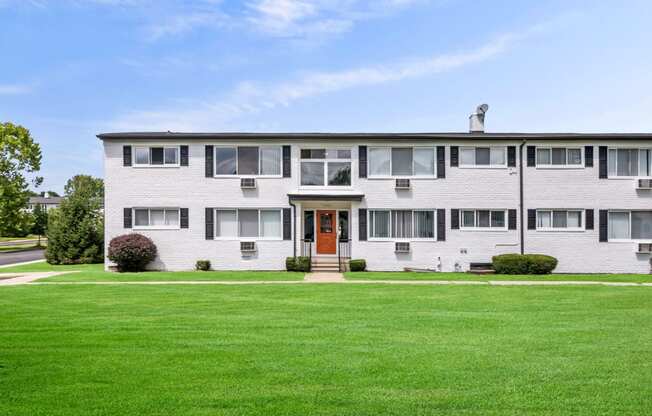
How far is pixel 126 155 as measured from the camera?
23031mm

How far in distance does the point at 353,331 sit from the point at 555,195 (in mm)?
17016

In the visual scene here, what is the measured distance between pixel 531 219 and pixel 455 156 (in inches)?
175

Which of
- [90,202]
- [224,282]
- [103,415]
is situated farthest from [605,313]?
[90,202]

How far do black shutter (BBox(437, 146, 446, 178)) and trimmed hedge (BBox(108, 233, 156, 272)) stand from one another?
1339cm

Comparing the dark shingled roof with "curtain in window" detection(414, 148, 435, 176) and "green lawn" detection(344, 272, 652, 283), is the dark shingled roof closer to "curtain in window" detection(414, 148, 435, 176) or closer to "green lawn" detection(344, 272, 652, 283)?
"curtain in window" detection(414, 148, 435, 176)

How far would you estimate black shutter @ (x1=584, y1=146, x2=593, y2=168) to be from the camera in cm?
2292

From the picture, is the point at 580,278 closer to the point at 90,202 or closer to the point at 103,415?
the point at 103,415

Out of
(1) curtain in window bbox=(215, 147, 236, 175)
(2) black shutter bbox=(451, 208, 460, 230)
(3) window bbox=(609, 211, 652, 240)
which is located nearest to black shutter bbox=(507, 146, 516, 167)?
(2) black shutter bbox=(451, 208, 460, 230)

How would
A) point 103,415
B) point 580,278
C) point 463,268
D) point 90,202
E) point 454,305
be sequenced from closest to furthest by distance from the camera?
point 103,415 → point 454,305 → point 580,278 → point 463,268 → point 90,202

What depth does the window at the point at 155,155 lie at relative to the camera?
23.1m

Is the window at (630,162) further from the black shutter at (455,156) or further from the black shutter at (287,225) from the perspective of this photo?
the black shutter at (287,225)

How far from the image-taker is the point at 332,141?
23.2 metres

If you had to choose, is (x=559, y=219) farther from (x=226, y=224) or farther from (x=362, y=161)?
(x=226, y=224)

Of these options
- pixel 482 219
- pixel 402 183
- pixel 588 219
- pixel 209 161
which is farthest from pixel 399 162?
pixel 588 219
